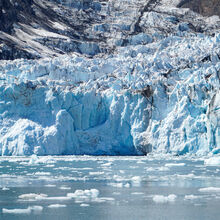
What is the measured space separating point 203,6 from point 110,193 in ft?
260

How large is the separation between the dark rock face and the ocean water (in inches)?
2716

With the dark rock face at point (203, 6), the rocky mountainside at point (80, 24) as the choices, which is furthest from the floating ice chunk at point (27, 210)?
the dark rock face at point (203, 6)

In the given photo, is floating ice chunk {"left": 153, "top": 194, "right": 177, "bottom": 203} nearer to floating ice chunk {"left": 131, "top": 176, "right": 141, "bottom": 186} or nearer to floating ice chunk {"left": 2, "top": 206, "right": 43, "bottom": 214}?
floating ice chunk {"left": 2, "top": 206, "right": 43, "bottom": 214}

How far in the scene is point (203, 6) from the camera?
9256 cm

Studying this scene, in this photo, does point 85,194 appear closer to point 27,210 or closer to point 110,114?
point 27,210

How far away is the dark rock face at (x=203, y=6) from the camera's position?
9156 centimetres

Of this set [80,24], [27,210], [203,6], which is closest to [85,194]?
[27,210]

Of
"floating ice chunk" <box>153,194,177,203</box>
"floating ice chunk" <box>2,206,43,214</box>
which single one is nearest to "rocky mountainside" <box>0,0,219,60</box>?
"floating ice chunk" <box>153,194,177,203</box>

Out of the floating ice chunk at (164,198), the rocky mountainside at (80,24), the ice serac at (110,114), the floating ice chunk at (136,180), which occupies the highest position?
the rocky mountainside at (80,24)

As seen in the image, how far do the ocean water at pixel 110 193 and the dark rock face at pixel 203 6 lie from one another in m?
69.0

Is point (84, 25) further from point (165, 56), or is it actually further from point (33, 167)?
point (33, 167)

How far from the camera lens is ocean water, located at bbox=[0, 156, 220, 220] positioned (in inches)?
536

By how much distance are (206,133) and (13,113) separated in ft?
38.8

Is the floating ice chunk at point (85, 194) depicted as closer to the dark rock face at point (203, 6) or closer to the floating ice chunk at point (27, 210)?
the floating ice chunk at point (27, 210)
